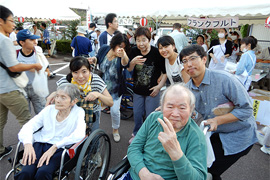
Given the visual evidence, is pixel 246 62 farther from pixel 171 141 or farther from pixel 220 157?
pixel 171 141

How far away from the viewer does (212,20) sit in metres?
4.77

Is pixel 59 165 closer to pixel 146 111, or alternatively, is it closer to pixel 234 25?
pixel 146 111

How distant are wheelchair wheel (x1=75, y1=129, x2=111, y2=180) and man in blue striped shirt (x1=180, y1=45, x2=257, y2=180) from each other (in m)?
1.10

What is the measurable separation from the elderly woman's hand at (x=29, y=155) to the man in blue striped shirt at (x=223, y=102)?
5.34 ft

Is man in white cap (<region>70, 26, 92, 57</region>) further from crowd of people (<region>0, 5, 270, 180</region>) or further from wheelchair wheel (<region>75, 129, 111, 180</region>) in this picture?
wheelchair wheel (<region>75, 129, 111, 180</region>)

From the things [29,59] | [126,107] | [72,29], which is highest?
[72,29]

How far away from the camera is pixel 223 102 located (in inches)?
60.3

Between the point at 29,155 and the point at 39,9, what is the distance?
824cm

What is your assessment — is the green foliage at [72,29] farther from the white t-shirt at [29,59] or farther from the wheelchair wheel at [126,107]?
the white t-shirt at [29,59]

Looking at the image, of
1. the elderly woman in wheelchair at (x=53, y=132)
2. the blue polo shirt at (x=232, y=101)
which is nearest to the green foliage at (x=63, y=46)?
the elderly woman in wheelchair at (x=53, y=132)

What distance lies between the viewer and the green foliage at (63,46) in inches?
432

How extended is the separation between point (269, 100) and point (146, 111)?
108 inches

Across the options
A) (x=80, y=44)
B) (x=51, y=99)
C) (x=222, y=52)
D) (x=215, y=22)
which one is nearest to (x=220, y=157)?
(x=51, y=99)

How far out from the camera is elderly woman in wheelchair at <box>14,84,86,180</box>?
1.59 meters
